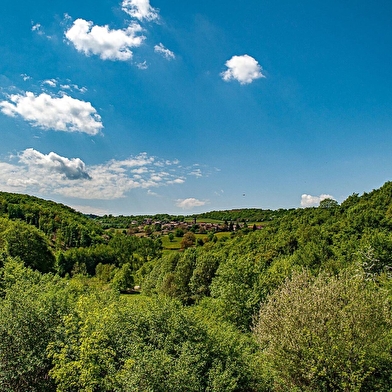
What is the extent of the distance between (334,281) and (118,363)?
1956 centimetres

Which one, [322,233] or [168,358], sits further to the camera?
[322,233]

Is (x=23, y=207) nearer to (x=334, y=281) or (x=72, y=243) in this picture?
(x=72, y=243)

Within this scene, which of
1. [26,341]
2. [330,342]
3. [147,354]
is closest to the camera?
[147,354]

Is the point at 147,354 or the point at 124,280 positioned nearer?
the point at 147,354

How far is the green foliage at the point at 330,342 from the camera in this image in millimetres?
18422

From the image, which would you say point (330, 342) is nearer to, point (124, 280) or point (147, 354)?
point (147, 354)

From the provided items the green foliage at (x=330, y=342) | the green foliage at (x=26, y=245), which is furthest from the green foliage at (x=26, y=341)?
the green foliage at (x=26, y=245)

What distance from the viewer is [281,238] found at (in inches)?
2879

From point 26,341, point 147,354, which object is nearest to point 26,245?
point 26,341

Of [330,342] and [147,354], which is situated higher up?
[330,342]

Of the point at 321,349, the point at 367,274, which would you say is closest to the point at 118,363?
the point at 321,349

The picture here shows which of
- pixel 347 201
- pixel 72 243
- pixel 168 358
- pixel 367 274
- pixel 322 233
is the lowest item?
pixel 72 243

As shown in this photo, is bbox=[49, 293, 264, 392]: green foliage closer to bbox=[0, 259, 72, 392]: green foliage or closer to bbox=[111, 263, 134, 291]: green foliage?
bbox=[0, 259, 72, 392]: green foliage

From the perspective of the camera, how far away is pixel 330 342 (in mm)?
19656
